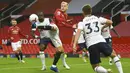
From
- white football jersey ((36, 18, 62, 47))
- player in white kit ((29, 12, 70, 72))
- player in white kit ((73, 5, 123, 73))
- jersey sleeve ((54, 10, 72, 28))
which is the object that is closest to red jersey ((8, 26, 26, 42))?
player in white kit ((29, 12, 70, 72))

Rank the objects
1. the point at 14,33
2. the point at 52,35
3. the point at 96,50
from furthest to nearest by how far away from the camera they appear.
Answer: the point at 14,33 < the point at 52,35 < the point at 96,50

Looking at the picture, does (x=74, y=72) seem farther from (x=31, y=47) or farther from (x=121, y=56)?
(x=31, y=47)

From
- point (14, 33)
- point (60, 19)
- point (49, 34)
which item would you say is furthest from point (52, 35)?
point (14, 33)

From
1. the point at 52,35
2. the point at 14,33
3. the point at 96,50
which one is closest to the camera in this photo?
the point at 96,50

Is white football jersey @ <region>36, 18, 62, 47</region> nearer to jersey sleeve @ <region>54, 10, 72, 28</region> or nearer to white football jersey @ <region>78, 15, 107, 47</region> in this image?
jersey sleeve @ <region>54, 10, 72, 28</region>

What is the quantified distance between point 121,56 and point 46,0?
13.5 m

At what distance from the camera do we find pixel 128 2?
109ft

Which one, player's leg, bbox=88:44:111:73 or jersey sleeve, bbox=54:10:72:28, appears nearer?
player's leg, bbox=88:44:111:73

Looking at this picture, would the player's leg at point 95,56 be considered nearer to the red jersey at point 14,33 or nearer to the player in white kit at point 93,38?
the player in white kit at point 93,38

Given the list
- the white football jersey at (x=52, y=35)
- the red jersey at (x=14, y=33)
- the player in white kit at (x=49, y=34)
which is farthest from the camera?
the red jersey at (x=14, y=33)

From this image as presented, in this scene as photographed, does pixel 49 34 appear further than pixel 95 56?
Yes

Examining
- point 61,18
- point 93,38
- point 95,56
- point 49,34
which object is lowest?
point 95,56

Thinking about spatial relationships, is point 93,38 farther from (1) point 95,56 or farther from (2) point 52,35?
(2) point 52,35

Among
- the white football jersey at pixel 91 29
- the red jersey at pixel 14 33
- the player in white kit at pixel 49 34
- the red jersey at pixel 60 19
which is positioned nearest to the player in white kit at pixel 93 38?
the white football jersey at pixel 91 29
